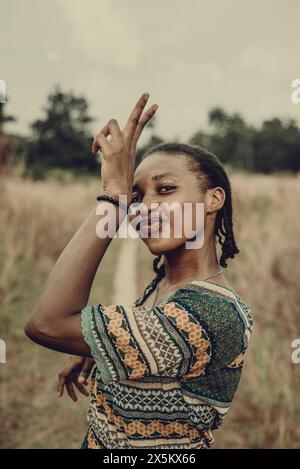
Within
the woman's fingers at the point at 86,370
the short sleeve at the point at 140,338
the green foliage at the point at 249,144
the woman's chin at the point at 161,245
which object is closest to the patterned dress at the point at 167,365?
the short sleeve at the point at 140,338

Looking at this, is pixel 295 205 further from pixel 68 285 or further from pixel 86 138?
pixel 86 138

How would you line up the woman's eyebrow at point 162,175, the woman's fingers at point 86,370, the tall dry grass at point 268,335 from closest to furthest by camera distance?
the woman's eyebrow at point 162,175 → the woman's fingers at point 86,370 → the tall dry grass at point 268,335

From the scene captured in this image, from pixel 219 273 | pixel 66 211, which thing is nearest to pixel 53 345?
pixel 219 273

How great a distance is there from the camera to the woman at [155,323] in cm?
110

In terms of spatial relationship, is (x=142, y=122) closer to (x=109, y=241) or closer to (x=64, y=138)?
(x=109, y=241)

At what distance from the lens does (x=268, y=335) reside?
4.29 m

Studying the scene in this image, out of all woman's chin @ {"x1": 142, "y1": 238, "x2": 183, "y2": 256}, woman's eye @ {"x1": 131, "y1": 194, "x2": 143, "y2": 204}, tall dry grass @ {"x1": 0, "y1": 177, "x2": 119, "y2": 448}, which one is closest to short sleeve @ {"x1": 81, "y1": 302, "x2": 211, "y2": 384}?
woman's chin @ {"x1": 142, "y1": 238, "x2": 183, "y2": 256}

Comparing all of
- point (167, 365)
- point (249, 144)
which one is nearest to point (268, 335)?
point (167, 365)

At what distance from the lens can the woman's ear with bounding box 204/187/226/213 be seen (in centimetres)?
141

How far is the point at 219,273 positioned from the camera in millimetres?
1424

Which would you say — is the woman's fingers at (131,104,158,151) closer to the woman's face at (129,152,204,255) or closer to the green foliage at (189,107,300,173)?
the woman's face at (129,152,204,255)

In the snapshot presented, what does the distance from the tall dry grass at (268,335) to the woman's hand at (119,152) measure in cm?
58

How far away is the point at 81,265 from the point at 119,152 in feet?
1.10

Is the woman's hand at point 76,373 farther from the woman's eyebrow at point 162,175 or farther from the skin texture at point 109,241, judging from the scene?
the woman's eyebrow at point 162,175
